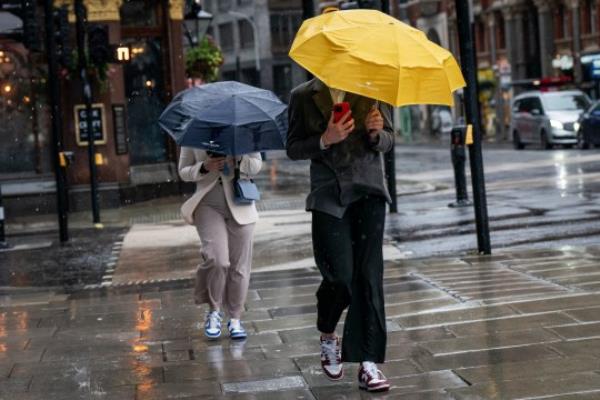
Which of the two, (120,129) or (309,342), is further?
(120,129)

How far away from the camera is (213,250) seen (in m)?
8.72

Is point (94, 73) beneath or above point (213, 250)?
above

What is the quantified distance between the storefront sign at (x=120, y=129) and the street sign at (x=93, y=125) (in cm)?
41

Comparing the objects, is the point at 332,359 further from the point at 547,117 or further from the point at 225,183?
the point at 547,117

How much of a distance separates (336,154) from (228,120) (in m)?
1.86

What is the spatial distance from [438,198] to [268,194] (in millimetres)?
4975

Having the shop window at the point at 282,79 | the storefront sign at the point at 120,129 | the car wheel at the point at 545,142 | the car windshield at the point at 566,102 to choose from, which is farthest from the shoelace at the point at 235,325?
the shop window at the point at 282,79

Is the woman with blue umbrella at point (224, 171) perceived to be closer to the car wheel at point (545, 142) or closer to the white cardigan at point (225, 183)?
the white cardigan at point (225, 183)

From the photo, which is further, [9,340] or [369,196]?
[9,340]

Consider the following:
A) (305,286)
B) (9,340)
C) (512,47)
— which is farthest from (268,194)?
(512,47)

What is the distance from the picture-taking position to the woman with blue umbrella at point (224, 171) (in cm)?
857

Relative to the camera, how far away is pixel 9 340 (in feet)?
30.3

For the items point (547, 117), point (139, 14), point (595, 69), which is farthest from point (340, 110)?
point (595, 69)

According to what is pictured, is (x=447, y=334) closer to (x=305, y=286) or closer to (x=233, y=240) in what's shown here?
(x=233, y=240)
